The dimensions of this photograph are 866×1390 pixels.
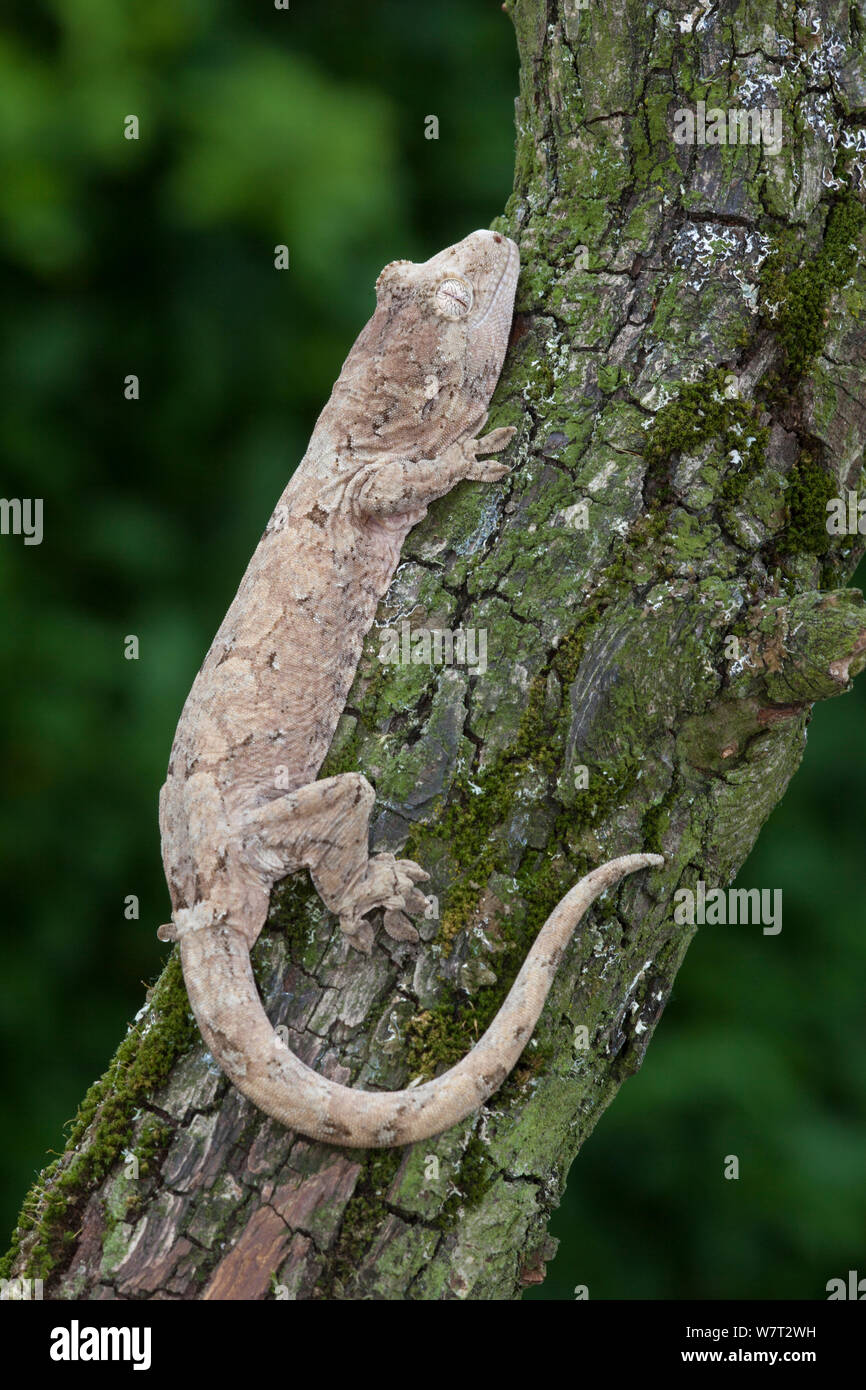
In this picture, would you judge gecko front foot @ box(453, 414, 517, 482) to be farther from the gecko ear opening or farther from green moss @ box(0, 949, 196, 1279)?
green moss @ box(0, 949, 196, 1279)

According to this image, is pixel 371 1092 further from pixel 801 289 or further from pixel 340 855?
pixel 801 289

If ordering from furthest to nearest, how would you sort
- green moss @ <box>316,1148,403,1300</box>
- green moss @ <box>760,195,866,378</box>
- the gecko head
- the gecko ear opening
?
the gecko ear opening → the gecko head → green moss @ <box>760,195,866,378</box> → green moss @ <box>316,1148,403,1300</box>

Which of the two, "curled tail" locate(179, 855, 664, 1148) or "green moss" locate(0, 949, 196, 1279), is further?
"green moss" locate(0, 949, 196, 1279)

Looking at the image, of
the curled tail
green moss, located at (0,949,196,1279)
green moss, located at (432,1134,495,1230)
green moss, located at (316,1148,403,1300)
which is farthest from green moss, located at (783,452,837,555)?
green moss, located at (0,949,196,1279)

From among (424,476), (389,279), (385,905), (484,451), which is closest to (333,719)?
(385,905)

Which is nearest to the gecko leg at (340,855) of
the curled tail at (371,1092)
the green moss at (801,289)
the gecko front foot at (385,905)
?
the gecko front foot at (385,905)

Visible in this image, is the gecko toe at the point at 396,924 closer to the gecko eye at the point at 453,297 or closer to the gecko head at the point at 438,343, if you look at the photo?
the gecko head at the point at 438,343
